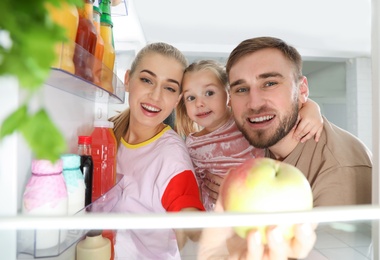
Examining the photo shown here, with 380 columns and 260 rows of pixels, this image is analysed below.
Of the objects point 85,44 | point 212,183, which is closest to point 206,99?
point 212,183

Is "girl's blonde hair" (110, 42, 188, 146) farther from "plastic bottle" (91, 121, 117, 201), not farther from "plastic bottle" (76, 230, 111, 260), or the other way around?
"plastic bottle" (76, 230, 111, 260)

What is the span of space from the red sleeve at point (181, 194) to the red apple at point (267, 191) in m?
0.36

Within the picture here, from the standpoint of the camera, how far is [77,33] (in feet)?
1.98

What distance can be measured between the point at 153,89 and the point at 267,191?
2.14 feet

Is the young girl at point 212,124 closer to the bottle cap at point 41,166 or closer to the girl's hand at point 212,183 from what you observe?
the girl's hand at point 212,183

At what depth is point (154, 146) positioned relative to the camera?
0.99 m

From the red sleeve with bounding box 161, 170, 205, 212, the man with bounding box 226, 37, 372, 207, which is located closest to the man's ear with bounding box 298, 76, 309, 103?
the man with bounding box 226, 37, 372, 207

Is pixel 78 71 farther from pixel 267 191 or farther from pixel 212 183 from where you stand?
pixel 212 183

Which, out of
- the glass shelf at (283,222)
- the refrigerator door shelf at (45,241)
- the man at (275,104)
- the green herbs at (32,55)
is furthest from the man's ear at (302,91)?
the green herbs at (32,55)

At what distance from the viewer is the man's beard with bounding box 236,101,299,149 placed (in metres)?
1.02

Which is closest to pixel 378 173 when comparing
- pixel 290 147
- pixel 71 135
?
pixel 290 147

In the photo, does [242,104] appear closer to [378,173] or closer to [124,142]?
[124,142]

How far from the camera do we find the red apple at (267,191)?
0.46m

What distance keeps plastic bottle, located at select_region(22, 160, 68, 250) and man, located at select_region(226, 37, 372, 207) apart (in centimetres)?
70
